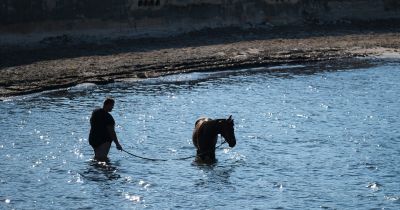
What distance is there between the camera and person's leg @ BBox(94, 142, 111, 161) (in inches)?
774

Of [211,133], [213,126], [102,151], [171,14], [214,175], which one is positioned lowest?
[214,175]

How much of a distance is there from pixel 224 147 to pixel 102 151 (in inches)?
135

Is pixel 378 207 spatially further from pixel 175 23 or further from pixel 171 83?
pixel 175 23

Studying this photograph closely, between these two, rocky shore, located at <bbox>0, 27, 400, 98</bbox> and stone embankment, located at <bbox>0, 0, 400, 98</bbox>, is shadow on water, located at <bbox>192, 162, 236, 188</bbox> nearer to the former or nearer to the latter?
rocky shore, located at <bbox>0, 27, 400, 98</bbox>

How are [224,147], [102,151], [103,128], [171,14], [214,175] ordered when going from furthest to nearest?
[171,14] → [224,147] → [102,151] → [103,128] → [214,175]

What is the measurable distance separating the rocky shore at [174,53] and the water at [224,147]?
2.87 ft

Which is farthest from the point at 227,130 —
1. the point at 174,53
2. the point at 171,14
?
the point at 171,14

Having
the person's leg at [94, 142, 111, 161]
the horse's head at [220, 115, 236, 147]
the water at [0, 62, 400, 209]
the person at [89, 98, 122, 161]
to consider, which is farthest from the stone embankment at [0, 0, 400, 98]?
the horse's head at [220, 115, 236, 147]

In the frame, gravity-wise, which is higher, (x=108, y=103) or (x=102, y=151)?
(x=108, y=103)

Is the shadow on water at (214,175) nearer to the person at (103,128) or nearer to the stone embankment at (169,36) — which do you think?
the person at (103,128)

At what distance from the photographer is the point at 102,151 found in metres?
19.8

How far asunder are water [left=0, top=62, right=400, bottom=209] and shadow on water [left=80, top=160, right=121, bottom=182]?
0.04 metres

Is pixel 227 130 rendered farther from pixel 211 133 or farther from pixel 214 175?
pixel 214 175

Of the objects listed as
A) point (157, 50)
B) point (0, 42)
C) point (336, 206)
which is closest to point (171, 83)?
point (157, 50)
